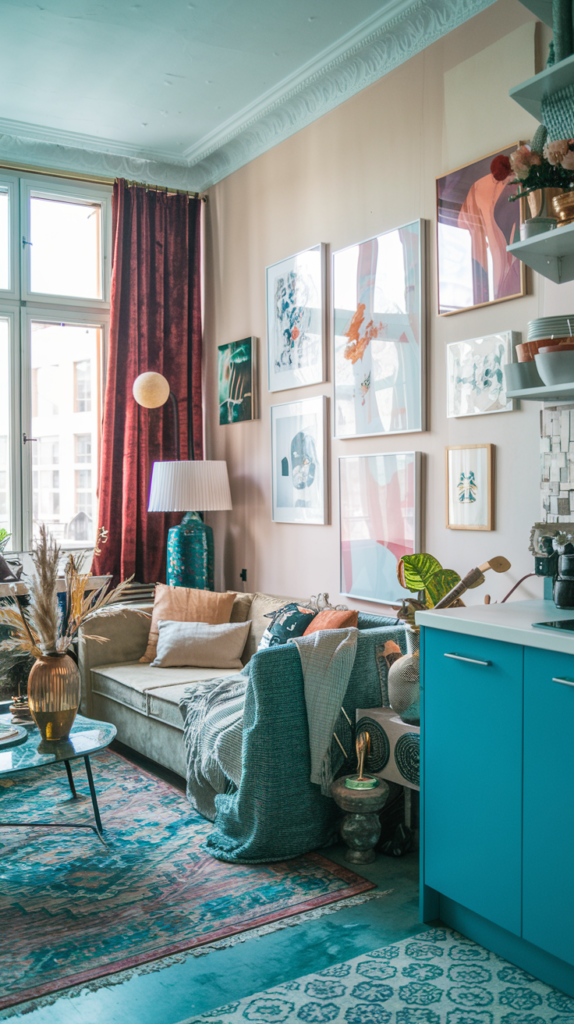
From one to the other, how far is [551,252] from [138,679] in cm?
249

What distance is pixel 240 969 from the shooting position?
6.93ft

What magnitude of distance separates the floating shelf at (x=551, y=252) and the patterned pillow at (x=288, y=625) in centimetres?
160

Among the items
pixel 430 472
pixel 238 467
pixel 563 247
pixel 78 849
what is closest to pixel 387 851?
pixel 78 849

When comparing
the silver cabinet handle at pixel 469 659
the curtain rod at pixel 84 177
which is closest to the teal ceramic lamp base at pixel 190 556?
the curtain rod at pixel 84 177

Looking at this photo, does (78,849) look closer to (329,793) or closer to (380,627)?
(329,793)

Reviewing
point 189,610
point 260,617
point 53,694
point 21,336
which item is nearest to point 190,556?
point 189,610

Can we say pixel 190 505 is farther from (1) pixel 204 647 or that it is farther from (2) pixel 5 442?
(2) pixel 5 442

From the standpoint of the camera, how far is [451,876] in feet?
7.38

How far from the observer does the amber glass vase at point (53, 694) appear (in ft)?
9.32

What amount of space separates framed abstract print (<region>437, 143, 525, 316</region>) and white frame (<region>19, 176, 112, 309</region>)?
2512 mm

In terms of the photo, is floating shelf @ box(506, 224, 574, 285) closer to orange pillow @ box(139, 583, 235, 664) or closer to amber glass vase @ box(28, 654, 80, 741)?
amber glass vase @ box(28, 654, 80, 741)

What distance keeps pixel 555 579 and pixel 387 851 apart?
1101 mm

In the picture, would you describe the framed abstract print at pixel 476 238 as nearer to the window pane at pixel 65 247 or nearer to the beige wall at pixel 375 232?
the beige wall at pixel 375 232

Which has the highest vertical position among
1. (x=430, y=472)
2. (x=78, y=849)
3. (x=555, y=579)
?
(x=430, y=472)
